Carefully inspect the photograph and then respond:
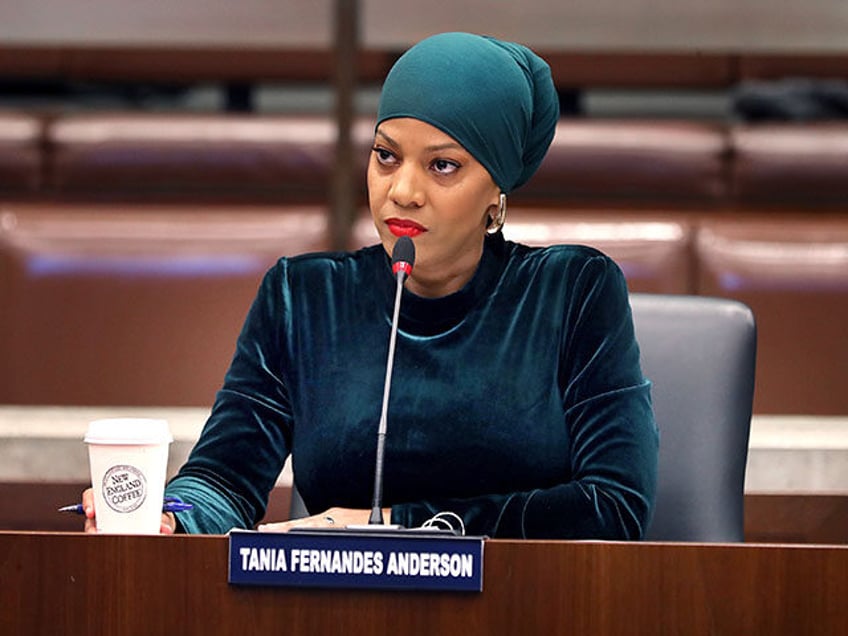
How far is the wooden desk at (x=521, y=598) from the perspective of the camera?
89 cm

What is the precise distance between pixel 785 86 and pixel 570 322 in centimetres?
148

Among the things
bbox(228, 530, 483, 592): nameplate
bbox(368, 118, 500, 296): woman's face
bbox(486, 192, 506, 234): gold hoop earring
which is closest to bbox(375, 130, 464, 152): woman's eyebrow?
bbox(368, 118, 500, 296): woman's face

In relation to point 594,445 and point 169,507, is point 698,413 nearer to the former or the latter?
point 594,445

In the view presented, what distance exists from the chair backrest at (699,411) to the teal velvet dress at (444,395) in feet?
0.59

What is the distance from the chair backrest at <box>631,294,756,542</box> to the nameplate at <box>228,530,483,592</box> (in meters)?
0.73

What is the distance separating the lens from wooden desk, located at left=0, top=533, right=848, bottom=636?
2.93 feet

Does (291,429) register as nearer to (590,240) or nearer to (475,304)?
(475,304)

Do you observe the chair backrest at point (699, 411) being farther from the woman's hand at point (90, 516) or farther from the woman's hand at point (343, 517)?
the woman's hand at point (90, 516)

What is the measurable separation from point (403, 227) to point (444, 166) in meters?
0.07

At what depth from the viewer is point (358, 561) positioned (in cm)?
90

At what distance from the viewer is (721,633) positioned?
0.89 metres

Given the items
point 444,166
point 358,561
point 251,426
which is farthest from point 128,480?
point 444,166

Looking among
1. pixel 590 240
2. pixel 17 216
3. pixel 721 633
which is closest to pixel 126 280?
pixel 17 216

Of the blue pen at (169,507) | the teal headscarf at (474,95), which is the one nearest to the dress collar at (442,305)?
the teal headscarf at (474,95)
